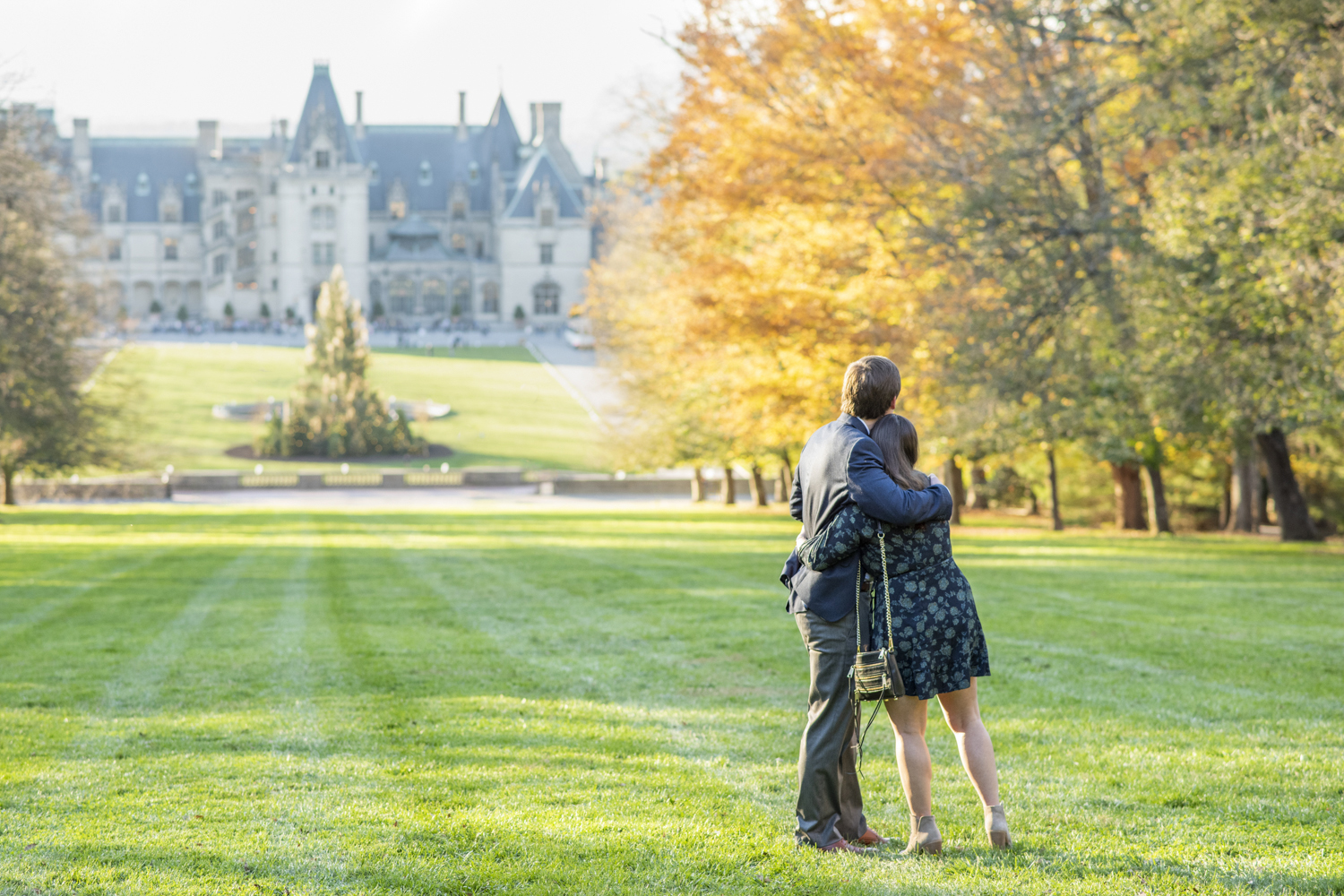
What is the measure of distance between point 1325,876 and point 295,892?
3.70m

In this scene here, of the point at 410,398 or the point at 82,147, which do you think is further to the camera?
the point at 82,147

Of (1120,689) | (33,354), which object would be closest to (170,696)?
(1120,689)

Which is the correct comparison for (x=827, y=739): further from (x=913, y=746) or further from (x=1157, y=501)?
(x=1157, y=501)

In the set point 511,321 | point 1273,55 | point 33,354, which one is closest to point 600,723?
point 1273,55

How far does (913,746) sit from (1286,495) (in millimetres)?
18796

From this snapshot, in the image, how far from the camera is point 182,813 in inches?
211

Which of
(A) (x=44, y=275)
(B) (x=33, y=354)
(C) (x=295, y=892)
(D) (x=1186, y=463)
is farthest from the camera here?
(D) (x=1186, y=463)

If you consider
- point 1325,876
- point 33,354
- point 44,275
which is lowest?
point 1325,876

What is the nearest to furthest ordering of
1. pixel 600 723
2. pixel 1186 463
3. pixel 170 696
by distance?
pixel 600 723 → pixel 170 696 → pixel 1186 463

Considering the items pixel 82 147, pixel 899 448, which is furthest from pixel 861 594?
pixel 82 147

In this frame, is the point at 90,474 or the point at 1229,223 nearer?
the point at 1229,223

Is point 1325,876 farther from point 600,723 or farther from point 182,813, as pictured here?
point 182,813

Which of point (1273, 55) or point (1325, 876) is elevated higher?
point (1273, 55)

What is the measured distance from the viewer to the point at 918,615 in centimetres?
462
